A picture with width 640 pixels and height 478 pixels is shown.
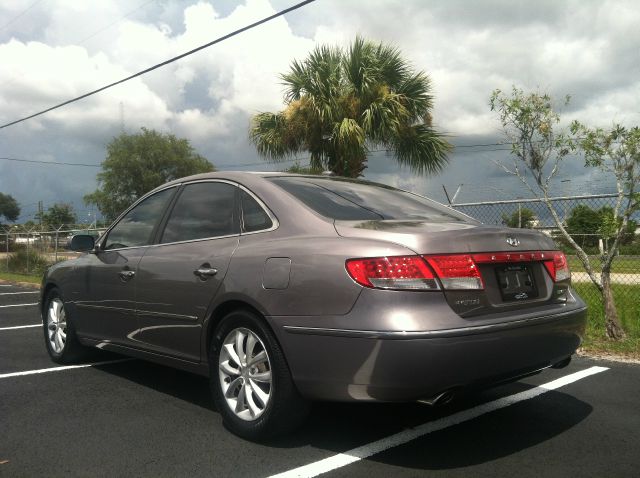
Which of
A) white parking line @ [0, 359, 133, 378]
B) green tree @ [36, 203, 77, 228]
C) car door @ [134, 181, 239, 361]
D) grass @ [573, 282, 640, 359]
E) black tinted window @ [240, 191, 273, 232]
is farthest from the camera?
green tree @ [36, 203, 77, 228]

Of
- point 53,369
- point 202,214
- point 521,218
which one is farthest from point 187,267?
point 521,218

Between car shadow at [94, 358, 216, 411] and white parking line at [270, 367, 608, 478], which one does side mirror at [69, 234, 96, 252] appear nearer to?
car shadow at [94, 358, 216, 411]

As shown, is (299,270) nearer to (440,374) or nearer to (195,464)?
(440,374)

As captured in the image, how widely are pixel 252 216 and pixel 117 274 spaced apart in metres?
1.51

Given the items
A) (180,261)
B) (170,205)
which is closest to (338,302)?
(180,261)

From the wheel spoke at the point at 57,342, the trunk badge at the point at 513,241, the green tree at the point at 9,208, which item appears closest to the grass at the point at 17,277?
the wheel spoke at the point at 57,342

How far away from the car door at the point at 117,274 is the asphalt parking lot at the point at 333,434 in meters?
0.48

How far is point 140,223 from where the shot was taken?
4.95m

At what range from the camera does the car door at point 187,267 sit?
12.7 feet

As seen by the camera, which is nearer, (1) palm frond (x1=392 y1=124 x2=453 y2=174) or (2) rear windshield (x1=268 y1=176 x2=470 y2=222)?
(2) rear windshield (x1=268 y1=176 x2=470 y2=222)

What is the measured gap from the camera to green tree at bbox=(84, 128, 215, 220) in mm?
51531

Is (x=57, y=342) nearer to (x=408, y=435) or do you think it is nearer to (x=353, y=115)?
(x=408, y=435)

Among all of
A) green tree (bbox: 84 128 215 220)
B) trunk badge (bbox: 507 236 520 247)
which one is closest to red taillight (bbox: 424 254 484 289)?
trunk badge (bbox: 507 236 520 247)

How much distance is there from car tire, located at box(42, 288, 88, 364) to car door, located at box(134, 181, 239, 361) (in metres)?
1.36
